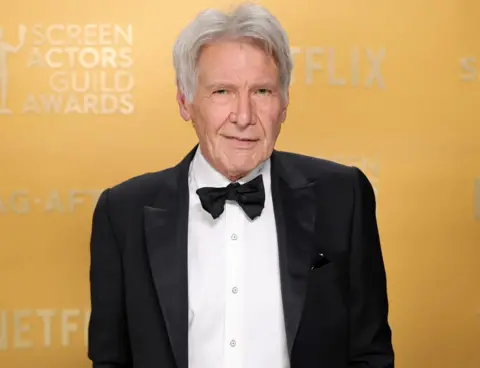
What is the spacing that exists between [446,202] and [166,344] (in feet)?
3.95

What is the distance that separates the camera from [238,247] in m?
1.55

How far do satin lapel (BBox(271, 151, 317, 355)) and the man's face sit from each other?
93mm

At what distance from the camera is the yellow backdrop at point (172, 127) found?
234 cm

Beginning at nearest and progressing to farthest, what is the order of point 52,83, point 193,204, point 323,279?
1. point 323,279
2. point 193,204
3. point 52,83

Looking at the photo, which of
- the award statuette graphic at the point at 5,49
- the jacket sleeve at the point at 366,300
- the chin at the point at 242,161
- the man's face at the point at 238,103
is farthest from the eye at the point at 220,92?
the award statuette graphic at the point at 5,49

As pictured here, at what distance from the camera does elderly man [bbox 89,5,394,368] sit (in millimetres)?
1472

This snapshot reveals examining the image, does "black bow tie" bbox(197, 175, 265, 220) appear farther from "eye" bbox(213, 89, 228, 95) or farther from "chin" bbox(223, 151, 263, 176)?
"eye" bbox(213, 89, 228, 95)

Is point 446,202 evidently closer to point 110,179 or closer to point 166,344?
point 110,179

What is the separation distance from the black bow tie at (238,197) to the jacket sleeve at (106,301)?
0.19 metres

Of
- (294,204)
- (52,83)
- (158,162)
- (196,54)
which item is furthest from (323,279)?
(52,83)

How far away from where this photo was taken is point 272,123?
1.49m

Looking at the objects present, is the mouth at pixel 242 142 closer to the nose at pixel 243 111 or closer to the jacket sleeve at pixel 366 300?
the nose at pixel 243 111

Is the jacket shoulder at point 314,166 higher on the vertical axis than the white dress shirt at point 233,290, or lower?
higher

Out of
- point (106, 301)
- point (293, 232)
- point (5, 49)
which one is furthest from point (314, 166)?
point (5, 49)
